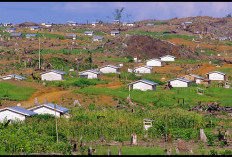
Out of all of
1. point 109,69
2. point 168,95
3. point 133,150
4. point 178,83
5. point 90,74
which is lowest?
point 133,150

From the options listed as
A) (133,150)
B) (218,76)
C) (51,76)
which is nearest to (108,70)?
(51,76)

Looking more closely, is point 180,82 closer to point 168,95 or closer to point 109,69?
point 168,95

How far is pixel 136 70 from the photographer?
56.3 meters

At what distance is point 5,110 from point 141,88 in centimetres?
1587

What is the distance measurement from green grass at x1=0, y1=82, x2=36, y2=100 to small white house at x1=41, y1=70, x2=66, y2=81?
6.38 meters

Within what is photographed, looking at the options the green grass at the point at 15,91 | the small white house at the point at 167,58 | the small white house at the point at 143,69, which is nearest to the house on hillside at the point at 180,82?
the small white house at the point at 143,69

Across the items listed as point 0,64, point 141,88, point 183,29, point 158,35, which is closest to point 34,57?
point 0,64

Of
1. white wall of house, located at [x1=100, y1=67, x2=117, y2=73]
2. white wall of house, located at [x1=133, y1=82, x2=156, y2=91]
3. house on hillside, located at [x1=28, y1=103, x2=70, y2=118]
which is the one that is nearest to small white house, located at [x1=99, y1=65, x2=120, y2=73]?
white wall of house, located at [x1=100, y1=67, x2=117, y2=73]

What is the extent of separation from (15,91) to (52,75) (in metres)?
7.98

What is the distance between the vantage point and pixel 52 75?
158 feet

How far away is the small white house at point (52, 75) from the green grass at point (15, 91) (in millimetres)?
6378

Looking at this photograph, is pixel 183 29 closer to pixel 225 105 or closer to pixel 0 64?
pixel 0 64

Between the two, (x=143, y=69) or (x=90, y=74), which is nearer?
(x=90, y=74)

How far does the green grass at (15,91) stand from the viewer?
127 feet
